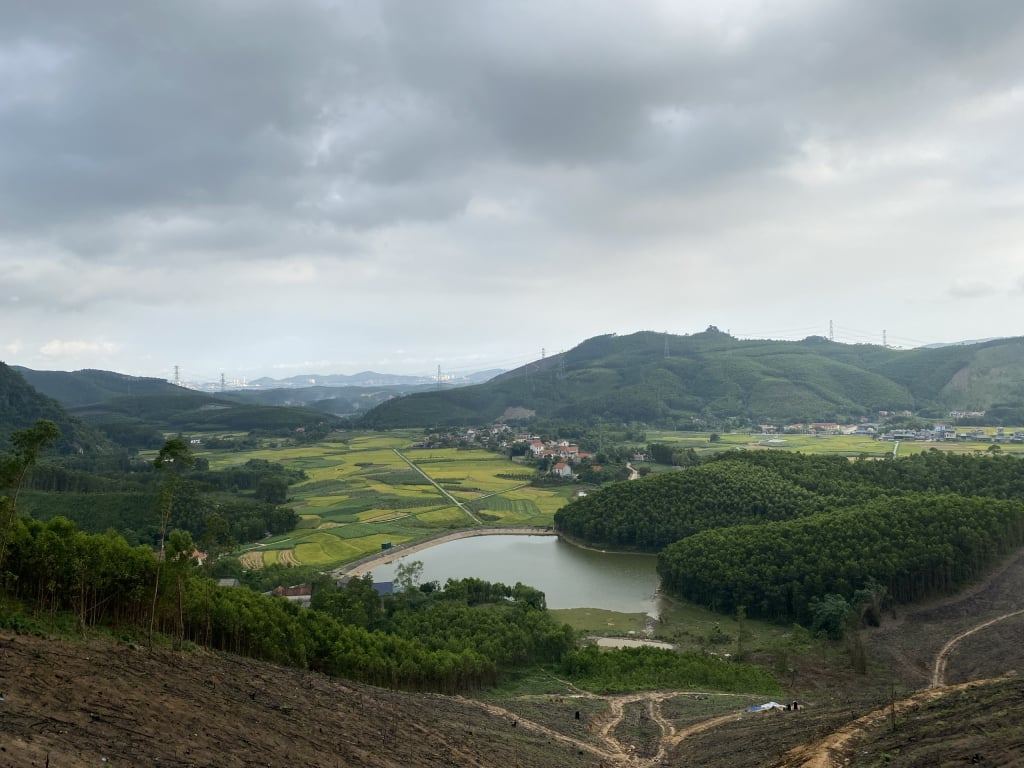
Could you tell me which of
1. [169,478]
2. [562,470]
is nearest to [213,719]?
[169,478]

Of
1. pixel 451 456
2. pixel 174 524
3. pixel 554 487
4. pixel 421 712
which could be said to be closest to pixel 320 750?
pixel 421 712

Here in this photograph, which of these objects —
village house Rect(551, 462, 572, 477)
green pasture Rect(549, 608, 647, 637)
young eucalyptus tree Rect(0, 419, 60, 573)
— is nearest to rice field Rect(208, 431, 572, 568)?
village house Rect(551, 462, 572, 477)

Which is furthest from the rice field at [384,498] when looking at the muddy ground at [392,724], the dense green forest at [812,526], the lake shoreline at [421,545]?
the muddy ground at [392,724]

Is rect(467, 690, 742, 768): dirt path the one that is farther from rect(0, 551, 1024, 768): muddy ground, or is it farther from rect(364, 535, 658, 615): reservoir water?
rect(364, 535, 658, 615): reservoir water

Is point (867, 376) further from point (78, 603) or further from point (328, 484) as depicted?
point (78, 603)

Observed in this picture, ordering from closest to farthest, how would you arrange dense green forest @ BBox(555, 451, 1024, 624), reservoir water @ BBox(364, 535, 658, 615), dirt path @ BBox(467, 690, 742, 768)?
1. dirt path @ BBox(467, 690, 742, 768)
2. dense green forest @ BBox(555, 451, 1024, 624)
3. reservoir water @ BBox(364, 535, 658, 615)

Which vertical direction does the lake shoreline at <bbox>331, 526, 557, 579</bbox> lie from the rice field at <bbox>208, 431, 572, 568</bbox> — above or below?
below
